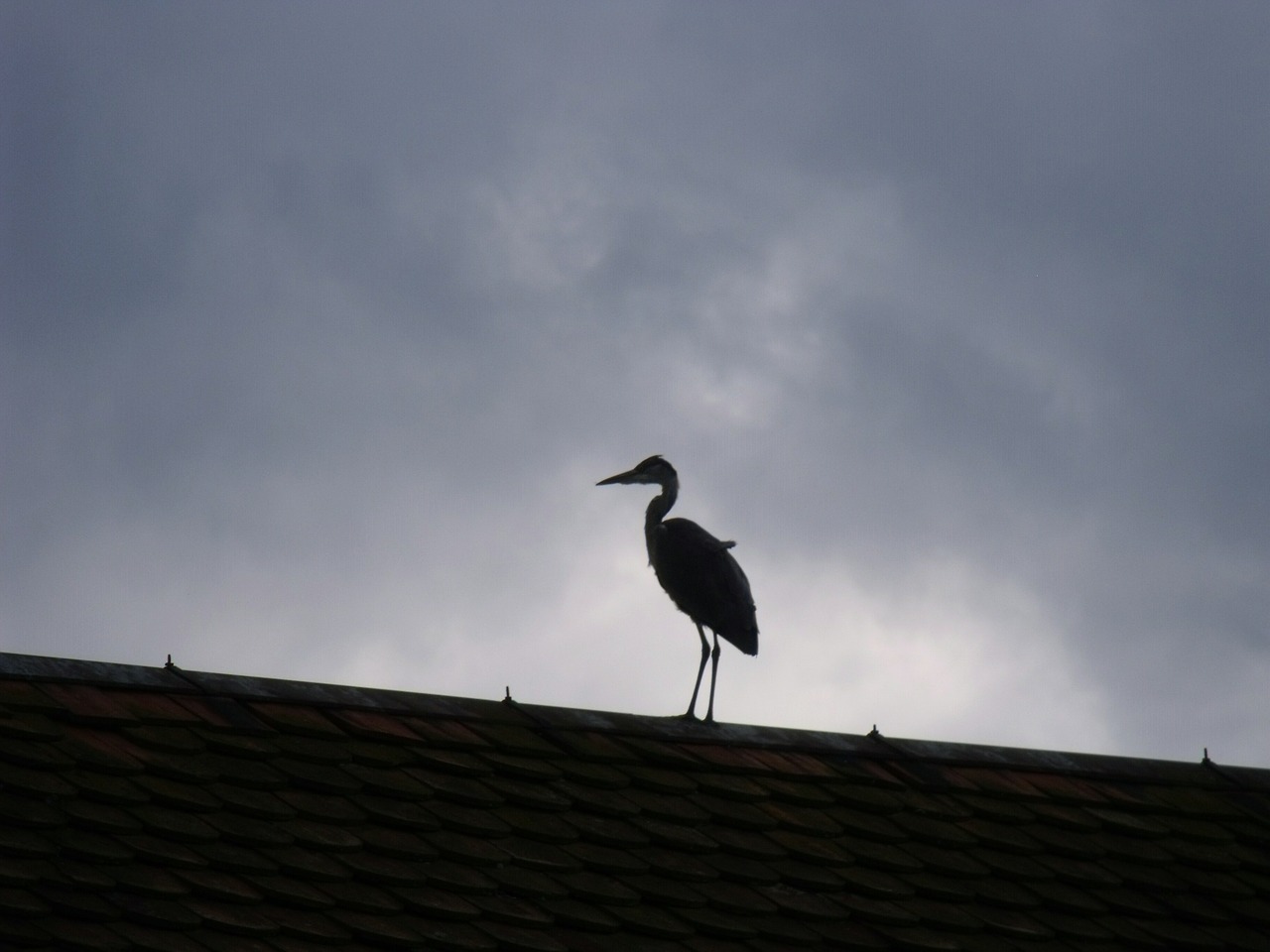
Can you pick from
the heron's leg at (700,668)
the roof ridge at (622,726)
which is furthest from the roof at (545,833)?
the heron's leg at (700,668)

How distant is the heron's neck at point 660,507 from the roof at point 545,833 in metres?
4.92

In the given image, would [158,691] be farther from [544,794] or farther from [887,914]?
[887,914]

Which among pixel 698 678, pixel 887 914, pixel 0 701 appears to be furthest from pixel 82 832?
pixel 698 678

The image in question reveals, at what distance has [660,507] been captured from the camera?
11797 mm

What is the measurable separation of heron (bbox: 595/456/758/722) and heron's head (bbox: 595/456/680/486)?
0.82 meters

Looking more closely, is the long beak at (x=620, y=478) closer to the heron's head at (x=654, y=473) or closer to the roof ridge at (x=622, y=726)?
the heron's head at (x=654, y=473)

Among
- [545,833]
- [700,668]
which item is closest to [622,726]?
[545,833]

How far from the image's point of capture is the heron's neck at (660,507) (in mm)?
11578

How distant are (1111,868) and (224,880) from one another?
3.31 m

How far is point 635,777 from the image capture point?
5.84 meters

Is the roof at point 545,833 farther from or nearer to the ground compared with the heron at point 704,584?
nearer to the ground

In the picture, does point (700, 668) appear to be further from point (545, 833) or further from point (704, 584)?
point (545, 833)

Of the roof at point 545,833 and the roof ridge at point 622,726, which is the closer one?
the roof at point 545,833

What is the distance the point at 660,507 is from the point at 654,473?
1.18 feet
